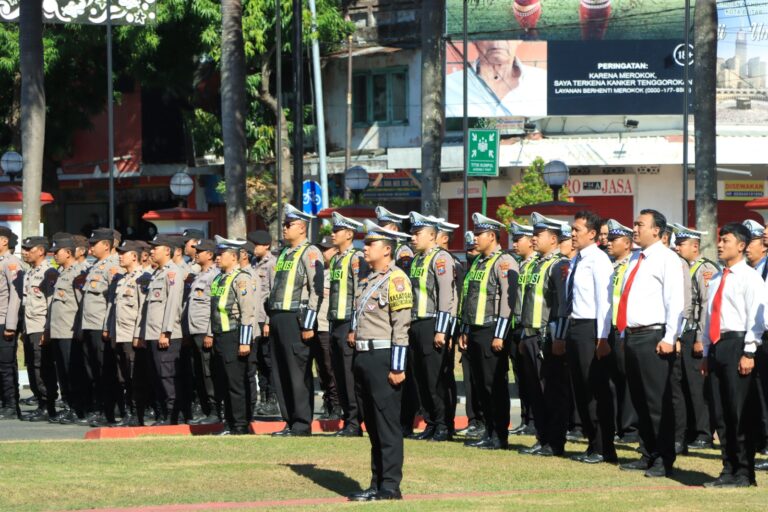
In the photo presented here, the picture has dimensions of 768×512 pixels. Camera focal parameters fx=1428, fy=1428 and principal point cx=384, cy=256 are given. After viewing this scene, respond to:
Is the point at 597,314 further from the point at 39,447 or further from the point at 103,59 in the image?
the point at 103,59

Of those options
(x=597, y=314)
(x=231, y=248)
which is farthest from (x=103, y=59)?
(x=597, y=314)

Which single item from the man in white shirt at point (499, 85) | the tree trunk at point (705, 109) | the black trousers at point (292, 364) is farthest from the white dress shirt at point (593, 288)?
the man in white shirt at point (499, 85)

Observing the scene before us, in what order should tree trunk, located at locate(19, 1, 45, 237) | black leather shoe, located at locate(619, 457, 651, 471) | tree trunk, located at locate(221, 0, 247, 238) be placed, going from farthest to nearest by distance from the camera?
tree trunk, located at locate(19, 1, 45, 237)
tree trunk, located at locate(221, 0, 247, 238)
black leather shoe, located at locate(619, 457, 651, 471)

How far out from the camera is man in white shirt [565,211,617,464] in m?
12.6

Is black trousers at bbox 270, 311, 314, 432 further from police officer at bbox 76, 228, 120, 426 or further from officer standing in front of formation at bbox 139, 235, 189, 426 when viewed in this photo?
police officer at bbox 76, 228, 120, 426

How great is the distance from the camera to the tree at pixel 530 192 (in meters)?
39.1

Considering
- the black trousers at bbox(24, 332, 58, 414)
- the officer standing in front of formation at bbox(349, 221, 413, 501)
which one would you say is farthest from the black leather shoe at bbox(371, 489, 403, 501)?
the black trousers at bbox(24, 332, 58, 414)

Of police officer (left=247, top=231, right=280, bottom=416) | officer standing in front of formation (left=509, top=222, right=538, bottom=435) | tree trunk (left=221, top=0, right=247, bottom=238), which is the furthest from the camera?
tree trunk (left=221, top=0, right=247, bottom=238)

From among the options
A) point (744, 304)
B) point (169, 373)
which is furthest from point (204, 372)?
point (744, 304)

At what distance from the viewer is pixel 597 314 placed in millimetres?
12648

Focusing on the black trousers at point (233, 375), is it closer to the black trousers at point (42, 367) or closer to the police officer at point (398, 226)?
the police officer at point (398, 226)

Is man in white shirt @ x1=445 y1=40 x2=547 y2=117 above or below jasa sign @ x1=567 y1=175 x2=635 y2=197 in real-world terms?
above

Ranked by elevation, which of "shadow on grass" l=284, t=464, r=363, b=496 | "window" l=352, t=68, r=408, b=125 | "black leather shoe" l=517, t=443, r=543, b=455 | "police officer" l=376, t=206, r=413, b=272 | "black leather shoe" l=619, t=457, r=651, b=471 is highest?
"window" l=352, t=68, r=408, b=125

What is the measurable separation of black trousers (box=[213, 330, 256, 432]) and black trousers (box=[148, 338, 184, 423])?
47.9 inches
